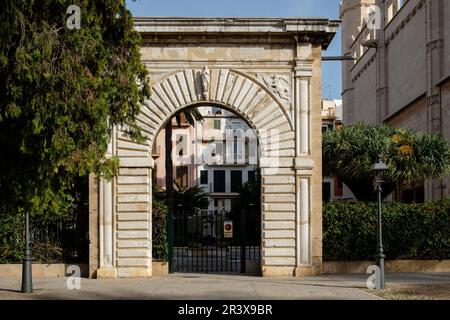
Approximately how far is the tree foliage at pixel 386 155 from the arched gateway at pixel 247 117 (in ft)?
20.8

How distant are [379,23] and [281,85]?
28.3 m

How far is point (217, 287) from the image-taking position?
56.0 ft

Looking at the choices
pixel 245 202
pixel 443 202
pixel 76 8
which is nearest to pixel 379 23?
pixel 245 202

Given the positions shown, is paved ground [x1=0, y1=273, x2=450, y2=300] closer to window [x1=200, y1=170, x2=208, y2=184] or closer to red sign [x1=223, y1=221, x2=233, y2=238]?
red sign [x1=223, y1=221, x2=233, y2=238]

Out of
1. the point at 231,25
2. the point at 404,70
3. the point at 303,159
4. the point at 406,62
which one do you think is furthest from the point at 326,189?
the point at 231,25

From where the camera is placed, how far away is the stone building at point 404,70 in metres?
33.8

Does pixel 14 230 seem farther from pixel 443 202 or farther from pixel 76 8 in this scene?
pixel 443 202

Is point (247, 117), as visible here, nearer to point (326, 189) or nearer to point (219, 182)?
point (219, 182)

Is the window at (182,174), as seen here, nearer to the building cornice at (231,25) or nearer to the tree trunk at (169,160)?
the tree trunk at (169,160)

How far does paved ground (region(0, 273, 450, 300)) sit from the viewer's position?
15156mm

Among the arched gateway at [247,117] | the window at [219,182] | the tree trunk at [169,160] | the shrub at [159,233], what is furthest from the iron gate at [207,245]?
the window at [219,182]

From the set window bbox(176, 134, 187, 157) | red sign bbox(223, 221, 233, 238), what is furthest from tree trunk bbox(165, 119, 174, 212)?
window bbox(176, 134, 187, 157)

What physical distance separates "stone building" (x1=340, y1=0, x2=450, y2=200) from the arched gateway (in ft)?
48.2

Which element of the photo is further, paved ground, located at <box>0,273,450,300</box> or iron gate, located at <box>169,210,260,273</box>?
iron gate, located at <box>169,210,260,273</box>
